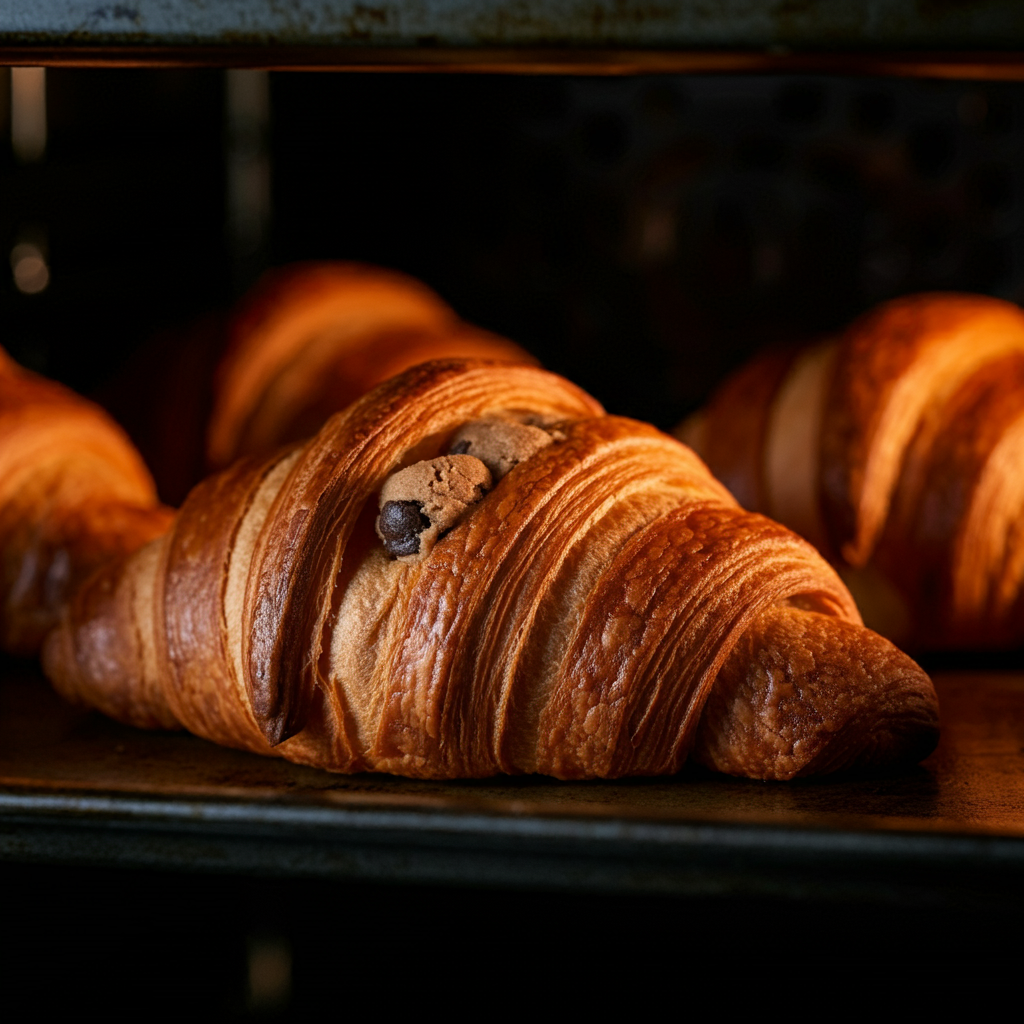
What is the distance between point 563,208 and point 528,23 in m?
1.09

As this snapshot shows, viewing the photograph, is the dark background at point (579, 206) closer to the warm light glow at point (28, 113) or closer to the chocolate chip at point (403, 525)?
the warm light glow at point (28, 113)

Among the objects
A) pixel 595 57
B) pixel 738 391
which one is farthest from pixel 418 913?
pixel 595 57

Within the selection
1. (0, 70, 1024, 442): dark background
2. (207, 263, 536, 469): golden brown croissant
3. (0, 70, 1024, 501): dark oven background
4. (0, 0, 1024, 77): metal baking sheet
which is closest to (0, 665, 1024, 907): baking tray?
(0, 0, 1024, 77): metal baking sheet

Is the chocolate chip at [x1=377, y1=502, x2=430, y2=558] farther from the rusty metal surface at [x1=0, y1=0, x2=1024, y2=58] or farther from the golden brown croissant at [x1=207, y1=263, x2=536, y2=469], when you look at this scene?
the golden brown croissant at [x1=207, y1=263, x2=536, y2=469]

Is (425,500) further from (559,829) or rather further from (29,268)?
(29,268)

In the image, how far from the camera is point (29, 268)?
179 cm

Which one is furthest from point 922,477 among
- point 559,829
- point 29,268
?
point 29,268

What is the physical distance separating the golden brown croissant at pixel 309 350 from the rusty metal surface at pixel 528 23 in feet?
2.22

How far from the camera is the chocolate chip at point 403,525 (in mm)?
977

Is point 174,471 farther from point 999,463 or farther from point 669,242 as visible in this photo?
point 999,463

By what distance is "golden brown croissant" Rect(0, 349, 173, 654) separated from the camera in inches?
53.2

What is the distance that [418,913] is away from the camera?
143cm

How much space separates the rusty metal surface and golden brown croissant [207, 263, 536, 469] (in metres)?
0.68

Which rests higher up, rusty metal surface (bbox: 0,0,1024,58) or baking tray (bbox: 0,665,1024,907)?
rusty metal surface (bbox: 0,0,1024,58)
